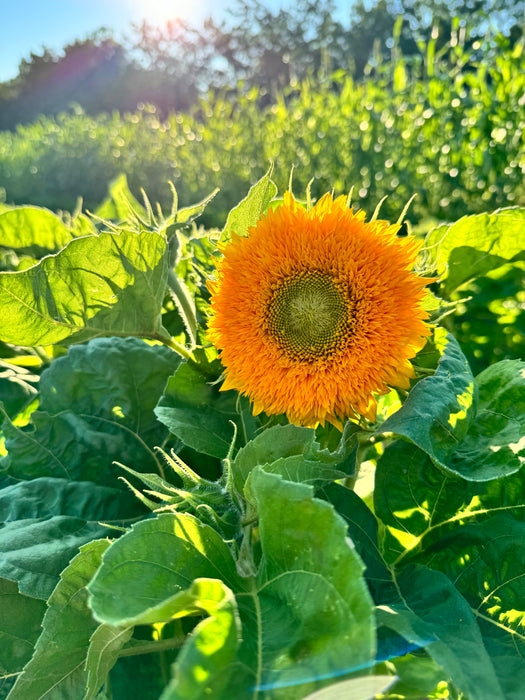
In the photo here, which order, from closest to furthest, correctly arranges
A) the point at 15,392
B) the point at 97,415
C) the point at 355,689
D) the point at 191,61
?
the point at 355,689, the point at 97,415, the point at 15,392, the point at 191,61

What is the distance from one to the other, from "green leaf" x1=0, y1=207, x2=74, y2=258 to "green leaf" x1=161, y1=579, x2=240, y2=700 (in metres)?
0.78

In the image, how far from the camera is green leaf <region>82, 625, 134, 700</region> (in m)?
0.50

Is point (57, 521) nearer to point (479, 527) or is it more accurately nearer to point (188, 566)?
point (188, 566)

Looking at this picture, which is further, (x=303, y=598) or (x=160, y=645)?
(x=160, y=645)

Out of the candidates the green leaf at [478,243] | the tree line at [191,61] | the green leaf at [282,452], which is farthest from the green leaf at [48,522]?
the tree line at [191,61]

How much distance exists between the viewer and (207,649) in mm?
384

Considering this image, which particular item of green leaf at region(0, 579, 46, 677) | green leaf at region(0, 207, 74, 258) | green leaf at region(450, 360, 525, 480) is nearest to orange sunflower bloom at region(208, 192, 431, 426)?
green leaf at region(450, 360, 525, 480)

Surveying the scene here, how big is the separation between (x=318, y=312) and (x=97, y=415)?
36 cm

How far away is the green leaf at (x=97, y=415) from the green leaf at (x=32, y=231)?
0.97ft

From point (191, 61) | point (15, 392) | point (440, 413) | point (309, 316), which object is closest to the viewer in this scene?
point (440, 413)

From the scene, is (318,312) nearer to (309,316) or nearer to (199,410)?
(309,316)

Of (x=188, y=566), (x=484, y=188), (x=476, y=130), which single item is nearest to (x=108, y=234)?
(x=188, y=566)

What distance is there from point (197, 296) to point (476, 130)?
5.47 ft

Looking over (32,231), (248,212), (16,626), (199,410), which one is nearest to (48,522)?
(16,626)
